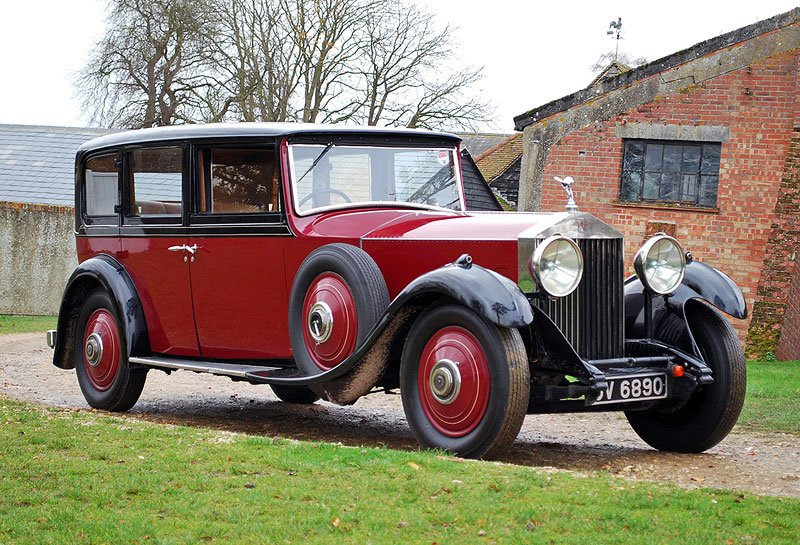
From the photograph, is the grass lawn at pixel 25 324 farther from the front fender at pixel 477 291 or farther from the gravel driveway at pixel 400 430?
the front fender at pixel 477 291

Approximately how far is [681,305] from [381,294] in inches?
74.2

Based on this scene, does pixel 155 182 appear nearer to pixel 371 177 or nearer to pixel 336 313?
pixel 371 177

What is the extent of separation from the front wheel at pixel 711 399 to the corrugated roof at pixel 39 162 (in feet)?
67.1

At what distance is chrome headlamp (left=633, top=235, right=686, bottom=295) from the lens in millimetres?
6730

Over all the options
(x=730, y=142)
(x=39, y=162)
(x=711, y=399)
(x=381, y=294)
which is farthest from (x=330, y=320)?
(x=39, y=162)

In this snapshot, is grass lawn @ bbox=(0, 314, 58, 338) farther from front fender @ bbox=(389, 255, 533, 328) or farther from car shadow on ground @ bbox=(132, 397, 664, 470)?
front fender @ bbox=(389, 255, 533, 328)

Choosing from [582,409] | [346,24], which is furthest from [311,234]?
[346,24]

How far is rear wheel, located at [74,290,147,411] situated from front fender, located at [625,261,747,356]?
371 centimetres

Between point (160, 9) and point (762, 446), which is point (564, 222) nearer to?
point (762, 446)

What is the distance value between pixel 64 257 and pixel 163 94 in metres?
15.1

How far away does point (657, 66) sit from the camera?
15641 mm

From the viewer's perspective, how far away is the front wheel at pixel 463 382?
586cm

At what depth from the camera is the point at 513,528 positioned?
175 inches

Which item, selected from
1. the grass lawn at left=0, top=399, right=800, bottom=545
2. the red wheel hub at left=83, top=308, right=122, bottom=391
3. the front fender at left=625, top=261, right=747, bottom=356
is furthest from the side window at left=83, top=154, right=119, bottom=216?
the front fender at left=625, top=261, right=747, bottom=356
